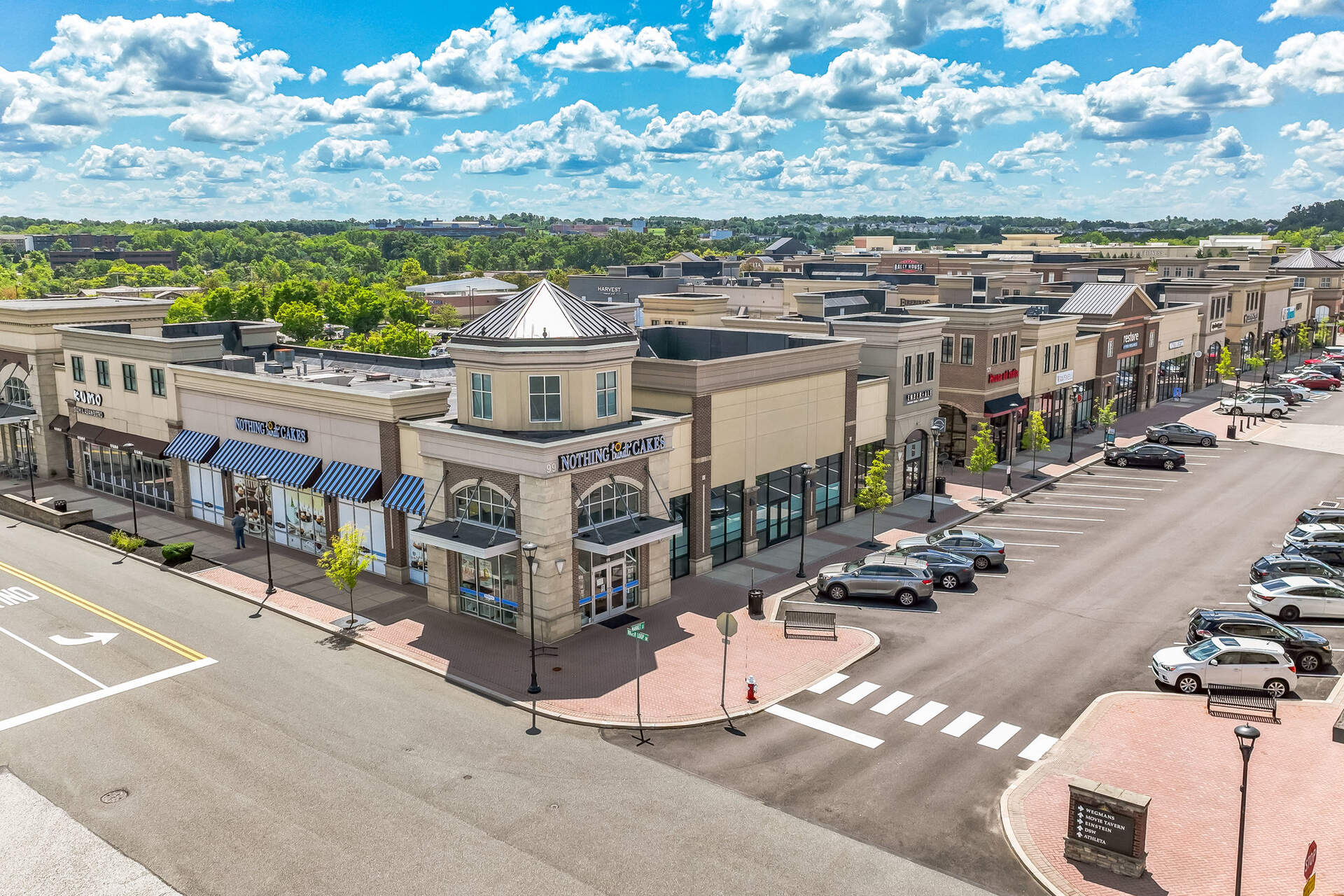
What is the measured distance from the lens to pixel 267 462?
45.3 metres

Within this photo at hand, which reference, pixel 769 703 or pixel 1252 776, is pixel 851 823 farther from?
pixel 1252 776

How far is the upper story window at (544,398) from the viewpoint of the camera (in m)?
35.5

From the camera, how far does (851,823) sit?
2309 centimetres

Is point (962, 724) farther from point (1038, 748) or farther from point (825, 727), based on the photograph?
point (825, 727)

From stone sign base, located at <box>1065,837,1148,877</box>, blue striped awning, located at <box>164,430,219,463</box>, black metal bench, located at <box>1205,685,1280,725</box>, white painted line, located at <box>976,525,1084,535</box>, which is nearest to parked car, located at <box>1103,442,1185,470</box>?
white painted line, located at <box>976,525,1084,535</box>

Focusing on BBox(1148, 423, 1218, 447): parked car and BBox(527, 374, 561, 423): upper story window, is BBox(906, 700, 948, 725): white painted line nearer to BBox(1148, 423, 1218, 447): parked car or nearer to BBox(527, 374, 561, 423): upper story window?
BBox(527, 374, 561, 423): upper story window

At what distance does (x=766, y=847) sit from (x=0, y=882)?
54.3 feet

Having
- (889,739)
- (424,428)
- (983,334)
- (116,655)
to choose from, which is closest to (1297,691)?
(889,739)

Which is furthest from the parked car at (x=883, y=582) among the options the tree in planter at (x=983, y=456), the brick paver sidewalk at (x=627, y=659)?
the tree in planter at (x=983, y=456)

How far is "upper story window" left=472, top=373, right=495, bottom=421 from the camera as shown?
119 ft

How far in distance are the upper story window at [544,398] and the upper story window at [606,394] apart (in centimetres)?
158

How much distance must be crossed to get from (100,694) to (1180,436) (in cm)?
6693

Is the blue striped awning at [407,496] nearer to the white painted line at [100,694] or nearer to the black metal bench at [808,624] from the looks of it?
→ the white painted line at [100,694]

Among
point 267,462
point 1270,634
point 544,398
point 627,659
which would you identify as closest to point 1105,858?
point 1270,634
